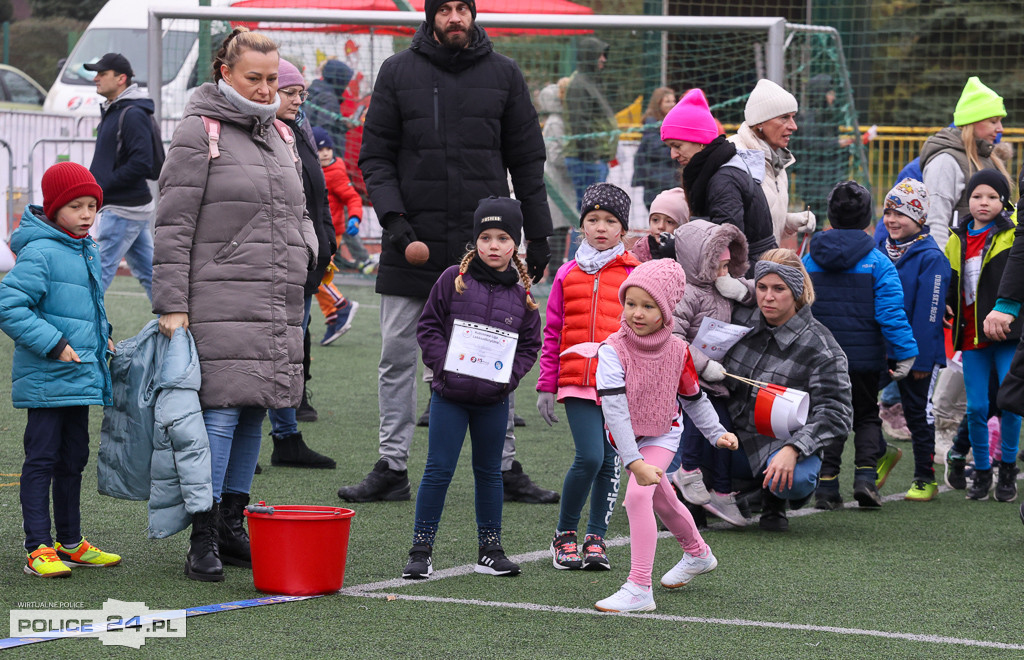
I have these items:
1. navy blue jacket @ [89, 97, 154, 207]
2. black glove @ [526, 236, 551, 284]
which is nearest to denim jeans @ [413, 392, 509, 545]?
black glove @ [526, 236, 551, 284]

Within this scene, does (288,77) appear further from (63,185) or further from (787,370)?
(787,370)

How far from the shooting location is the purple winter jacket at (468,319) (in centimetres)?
→ 532

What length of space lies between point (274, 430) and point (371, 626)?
3.11m

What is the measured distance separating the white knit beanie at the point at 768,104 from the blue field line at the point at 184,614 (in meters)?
3.41

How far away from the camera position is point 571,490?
5582 mm

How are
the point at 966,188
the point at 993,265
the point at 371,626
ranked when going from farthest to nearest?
the point at 966,188, the point at 993,265, the point at 371,626

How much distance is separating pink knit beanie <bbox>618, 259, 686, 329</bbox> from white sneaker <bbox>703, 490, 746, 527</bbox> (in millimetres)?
1564

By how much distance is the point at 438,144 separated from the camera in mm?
6637

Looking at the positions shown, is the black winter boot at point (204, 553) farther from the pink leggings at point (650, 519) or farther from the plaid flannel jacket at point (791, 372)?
the plaid flannel jacket at point (791, 372)

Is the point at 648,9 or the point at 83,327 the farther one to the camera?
the point at 648,9

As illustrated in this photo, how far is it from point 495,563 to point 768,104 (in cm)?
286

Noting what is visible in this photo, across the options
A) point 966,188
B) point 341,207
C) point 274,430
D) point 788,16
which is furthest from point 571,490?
point 788,16

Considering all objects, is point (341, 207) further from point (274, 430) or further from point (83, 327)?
point (83, 327)

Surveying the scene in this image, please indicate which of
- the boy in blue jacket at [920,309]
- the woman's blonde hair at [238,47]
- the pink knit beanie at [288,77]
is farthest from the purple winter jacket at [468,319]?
the boy in blue jacket at [920,309]
